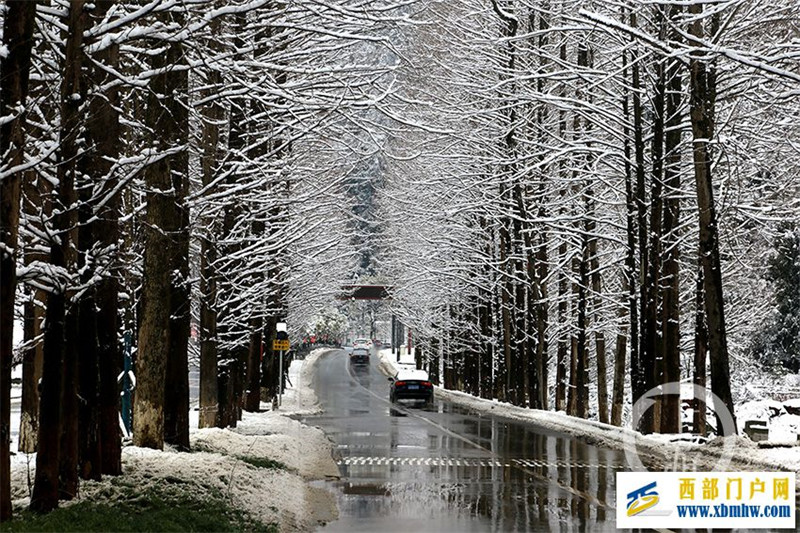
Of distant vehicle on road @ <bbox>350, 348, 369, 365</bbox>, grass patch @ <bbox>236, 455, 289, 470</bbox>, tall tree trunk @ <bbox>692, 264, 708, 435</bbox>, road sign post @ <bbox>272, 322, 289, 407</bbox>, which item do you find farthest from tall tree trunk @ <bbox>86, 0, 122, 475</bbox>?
distant vehicle on road @ <bbox>350, 348, 369, 365</bbox>

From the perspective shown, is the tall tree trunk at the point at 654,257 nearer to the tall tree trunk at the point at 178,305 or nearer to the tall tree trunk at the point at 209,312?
the tall tree trunk at the point at 209,312

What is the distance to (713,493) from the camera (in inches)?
507

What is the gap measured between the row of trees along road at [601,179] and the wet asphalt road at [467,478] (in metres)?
3.85

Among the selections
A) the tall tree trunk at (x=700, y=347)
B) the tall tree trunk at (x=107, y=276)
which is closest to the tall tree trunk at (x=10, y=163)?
the tall tree trunk at (x=107, y=276)

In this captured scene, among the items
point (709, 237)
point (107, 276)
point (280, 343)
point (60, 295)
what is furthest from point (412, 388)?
point (60, 295)

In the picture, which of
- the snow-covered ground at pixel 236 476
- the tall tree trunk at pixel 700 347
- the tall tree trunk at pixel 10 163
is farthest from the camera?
the tall tree trunk at pixel 700 347

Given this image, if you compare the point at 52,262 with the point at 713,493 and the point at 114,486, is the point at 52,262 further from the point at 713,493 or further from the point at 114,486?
the point at 713,493

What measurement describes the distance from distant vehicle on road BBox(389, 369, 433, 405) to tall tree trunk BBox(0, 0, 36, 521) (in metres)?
40.6

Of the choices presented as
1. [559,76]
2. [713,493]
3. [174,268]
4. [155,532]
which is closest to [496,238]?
[559,76]

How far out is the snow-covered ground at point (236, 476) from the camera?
1255cm

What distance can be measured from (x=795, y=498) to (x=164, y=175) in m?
9.84

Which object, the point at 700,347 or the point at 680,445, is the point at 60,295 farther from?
the point at 700,347

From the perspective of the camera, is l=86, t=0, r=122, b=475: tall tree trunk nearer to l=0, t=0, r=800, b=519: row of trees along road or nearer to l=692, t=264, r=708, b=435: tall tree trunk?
l=0, t=0, r=800, b=519: row of trees along road

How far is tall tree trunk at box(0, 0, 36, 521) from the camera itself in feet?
30.3
